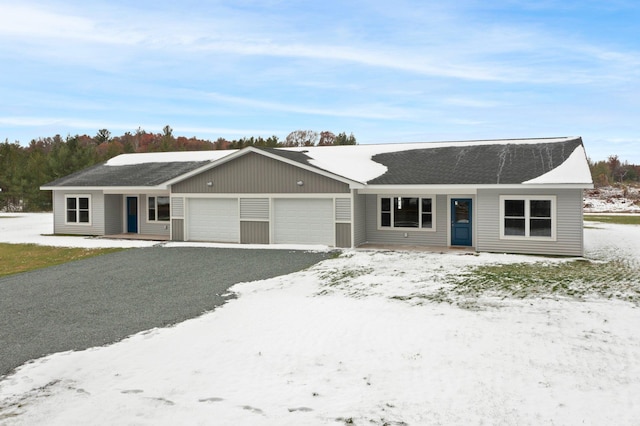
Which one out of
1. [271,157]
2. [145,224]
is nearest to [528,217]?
[271,157]

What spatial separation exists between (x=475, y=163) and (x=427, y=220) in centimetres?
321

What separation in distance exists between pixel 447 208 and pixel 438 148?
17.9 feet

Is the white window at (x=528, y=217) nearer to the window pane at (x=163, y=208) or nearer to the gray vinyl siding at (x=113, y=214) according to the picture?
the window pane at (x=163, y=208)

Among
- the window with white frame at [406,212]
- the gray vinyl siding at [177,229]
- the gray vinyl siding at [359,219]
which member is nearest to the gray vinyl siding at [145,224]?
the gray vinyl siding at [177,229]

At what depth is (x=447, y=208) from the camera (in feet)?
63.6

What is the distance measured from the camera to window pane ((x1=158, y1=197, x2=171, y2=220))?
2380cm

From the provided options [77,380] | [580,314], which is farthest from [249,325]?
[580,314]

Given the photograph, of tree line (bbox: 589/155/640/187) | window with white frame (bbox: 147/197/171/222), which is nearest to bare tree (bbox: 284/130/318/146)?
tree line (bbox: 589/155/640/187)

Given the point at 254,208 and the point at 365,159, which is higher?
the point at 365,159

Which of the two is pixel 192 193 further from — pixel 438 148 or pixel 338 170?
pixel 438 148

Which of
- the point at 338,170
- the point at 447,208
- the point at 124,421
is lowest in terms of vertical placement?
the point at 124,421

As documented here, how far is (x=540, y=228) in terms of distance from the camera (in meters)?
17.1

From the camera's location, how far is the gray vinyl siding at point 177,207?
2180cm

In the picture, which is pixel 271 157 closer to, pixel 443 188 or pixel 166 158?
pixel 443 188
